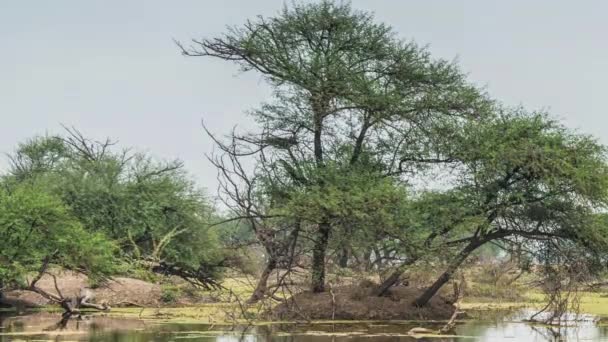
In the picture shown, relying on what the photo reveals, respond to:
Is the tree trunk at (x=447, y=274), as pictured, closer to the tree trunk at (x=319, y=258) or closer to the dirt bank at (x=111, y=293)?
the tree trunk at (x=319, y=258)

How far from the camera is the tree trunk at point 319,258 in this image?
31.2m

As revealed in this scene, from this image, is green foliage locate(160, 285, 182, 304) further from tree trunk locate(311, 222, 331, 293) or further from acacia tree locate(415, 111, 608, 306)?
acacia tree locate(415, 111, 608, 306)

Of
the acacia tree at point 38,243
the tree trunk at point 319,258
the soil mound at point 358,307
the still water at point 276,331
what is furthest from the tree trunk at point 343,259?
the acacia tree at point 38,243

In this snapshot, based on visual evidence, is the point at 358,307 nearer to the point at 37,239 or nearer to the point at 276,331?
Answer: the point at 276,331

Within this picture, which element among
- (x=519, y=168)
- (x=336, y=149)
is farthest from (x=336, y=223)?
(x=519, y=168)

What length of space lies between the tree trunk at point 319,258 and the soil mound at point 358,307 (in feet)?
2.04

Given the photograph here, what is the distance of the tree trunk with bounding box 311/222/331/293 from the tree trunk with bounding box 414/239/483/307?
367 centimetres

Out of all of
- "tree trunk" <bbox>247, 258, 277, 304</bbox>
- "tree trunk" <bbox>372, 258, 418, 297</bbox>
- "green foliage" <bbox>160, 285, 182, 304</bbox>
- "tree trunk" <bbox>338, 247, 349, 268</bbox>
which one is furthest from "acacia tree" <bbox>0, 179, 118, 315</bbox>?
"tree trunk" <bbox>372, 258, 418, 297</bbox>

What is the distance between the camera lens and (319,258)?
31.9 meters

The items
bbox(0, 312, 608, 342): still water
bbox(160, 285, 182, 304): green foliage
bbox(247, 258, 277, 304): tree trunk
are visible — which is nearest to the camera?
bbox(0, 312, 608, 342): still water

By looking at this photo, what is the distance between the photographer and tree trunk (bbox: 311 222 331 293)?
3123 cm

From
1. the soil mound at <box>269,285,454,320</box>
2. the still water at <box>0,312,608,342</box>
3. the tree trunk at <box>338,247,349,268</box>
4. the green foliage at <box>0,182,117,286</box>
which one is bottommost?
the still water at <box>0,312,608,342</box>

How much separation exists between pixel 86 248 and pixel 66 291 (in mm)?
5486

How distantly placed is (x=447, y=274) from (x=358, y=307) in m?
3.21
